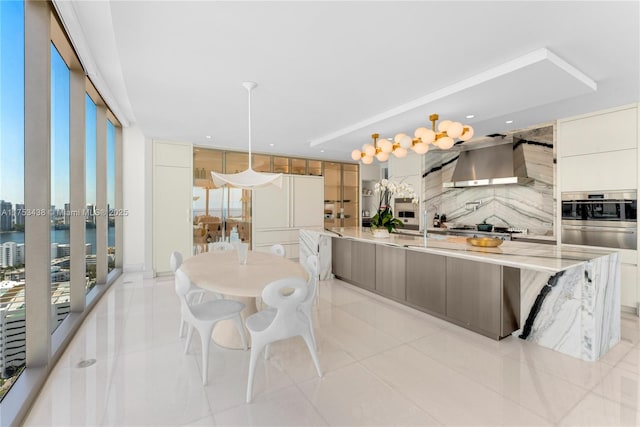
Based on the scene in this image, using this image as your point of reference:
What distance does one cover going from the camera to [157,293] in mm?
4098

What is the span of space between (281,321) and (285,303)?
0.15 metres

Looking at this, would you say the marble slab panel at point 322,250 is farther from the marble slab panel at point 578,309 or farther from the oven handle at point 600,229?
the oven handle at point 600,229

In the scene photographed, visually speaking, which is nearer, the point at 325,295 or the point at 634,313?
the point at 634,313

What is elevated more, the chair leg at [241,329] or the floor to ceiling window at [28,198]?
the floor to ceiling window at [28,198]

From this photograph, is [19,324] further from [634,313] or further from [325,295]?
[634,313]

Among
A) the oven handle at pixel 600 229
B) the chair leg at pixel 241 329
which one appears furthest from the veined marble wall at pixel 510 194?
the chair leg at pixel 241 329

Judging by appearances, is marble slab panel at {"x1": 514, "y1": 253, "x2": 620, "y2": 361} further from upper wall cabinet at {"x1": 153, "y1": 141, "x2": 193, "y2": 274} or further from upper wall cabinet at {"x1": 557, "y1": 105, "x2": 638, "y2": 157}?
upper wall cabinet at {"x1": 153, "y1": 141, "x2": 193, "y2": 274}

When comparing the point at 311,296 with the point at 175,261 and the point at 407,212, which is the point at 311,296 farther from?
the point at 407,212

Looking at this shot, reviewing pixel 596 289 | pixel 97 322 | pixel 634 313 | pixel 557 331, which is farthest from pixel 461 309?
pixel 97 322

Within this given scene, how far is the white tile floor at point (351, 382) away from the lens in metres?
1.69

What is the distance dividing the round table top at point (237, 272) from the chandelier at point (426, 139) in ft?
Answer: 5.79

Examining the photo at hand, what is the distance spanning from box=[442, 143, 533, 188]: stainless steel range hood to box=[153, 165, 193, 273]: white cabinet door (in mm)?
4932

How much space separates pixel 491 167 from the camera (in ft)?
16.1

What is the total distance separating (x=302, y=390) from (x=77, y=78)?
12.1 ft
